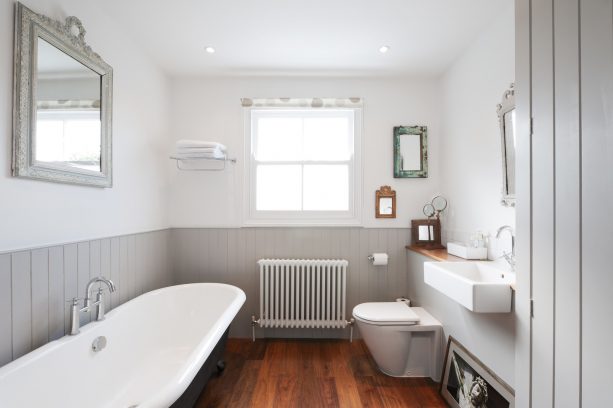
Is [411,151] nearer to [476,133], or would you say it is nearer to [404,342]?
[476,133]

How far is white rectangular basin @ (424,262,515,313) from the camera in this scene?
4.20 feet

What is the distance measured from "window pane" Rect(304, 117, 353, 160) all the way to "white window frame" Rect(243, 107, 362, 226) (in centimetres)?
8

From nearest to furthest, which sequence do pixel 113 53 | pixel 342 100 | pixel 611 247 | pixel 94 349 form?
pixel 611 247
pixel 94 349
pixel 113 53
pixel 342 100

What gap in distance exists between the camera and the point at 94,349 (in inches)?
58.8

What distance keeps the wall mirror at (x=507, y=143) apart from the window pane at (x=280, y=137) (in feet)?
5.18

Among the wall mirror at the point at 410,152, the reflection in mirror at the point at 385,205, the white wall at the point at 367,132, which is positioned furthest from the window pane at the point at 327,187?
the wall mirror at the point at 410,152

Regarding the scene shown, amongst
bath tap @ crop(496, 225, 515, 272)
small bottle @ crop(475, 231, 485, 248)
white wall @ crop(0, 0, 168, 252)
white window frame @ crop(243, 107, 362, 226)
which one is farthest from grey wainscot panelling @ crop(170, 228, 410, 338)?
bath tap @ crop(496, 225, 515, 272)

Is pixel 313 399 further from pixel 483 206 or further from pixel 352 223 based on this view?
pixel 483 206

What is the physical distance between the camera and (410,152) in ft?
8.59

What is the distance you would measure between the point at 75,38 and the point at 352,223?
228cm

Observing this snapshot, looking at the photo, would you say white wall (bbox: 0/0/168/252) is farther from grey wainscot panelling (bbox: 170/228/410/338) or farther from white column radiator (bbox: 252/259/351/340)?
white column radiator (bbox: 252/259/351/340)

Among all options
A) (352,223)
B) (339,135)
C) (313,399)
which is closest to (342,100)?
(339,135)

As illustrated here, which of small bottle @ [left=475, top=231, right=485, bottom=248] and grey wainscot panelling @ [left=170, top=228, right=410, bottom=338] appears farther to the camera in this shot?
grey wainscot panelling @ [left=170, top=228, right=410, bottom=338]

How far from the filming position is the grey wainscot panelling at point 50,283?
1.21m
